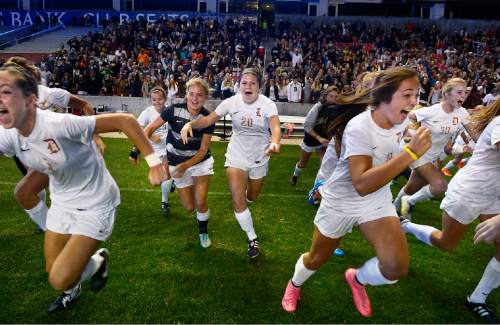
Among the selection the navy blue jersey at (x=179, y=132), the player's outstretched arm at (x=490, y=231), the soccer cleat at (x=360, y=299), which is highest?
the navy blue jersey at (x=179, y=132)

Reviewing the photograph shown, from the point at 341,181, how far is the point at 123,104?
1697 cm

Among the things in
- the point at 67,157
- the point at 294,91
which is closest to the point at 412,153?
the point at 67,157

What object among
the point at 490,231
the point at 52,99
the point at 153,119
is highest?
the point at 52,99

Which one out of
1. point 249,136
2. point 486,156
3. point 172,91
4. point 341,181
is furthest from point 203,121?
point 172,91

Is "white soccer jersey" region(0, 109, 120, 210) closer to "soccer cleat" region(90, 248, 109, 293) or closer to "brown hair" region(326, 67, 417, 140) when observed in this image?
"soccer cleat" region(90, 248, 109, 293)

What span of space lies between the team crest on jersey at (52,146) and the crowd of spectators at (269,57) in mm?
14909

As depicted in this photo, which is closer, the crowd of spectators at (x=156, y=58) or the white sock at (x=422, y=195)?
the white sock at (x=422, y=195)

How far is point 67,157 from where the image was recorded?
3.19 metres

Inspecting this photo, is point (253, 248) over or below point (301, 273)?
below

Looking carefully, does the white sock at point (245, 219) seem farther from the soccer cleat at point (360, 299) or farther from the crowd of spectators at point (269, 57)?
the crowd of spectators at point (269, 57)

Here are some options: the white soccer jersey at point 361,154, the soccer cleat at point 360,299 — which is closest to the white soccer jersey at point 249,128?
the white soccer jersey at point 361,154

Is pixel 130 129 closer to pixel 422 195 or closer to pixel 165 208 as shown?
pixel 165 208

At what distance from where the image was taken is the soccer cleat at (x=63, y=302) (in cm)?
396

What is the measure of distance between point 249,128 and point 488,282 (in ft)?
10.6
